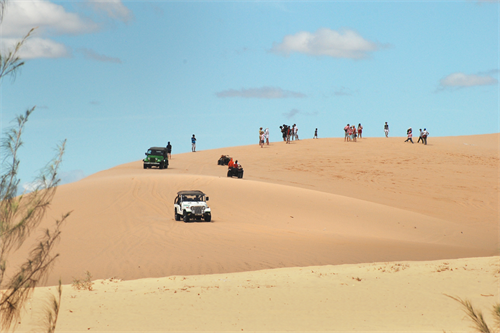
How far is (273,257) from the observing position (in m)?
16.1

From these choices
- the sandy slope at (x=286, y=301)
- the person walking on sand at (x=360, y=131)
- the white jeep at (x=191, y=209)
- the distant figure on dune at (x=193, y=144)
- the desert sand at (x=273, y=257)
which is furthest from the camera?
the person walking on sand at (x=360, y=131)

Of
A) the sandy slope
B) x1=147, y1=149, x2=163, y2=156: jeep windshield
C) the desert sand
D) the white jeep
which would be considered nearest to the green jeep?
x1=147, y1=149, x2=163, y2=156: jeep windshield

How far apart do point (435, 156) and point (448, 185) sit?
9.80m

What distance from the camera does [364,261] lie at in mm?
16406

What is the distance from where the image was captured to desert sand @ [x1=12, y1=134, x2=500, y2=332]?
421 inches

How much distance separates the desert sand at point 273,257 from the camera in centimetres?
1070

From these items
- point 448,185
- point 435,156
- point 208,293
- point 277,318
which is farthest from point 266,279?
point 435,156

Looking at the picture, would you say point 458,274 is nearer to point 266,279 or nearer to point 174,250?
point 266,279

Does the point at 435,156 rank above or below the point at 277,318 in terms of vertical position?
above

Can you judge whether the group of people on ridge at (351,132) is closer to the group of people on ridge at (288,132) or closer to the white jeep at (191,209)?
the group of people on ridge at (288,132)

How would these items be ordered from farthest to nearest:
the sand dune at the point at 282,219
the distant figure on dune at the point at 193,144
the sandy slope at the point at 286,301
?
the distant figure on dune at the point at 193,144 < the sand dune at the point at 282,219 < the sandy slope at the point at 286,301

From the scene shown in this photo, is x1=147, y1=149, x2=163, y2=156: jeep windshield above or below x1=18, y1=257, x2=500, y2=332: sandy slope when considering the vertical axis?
above

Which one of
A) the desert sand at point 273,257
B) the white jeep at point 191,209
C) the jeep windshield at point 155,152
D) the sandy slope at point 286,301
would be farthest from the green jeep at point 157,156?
the sandy slope at point 286,301

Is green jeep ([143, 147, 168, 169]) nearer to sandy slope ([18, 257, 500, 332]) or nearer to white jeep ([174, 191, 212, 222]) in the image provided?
white jeep ([174, 191, 212, 222])
